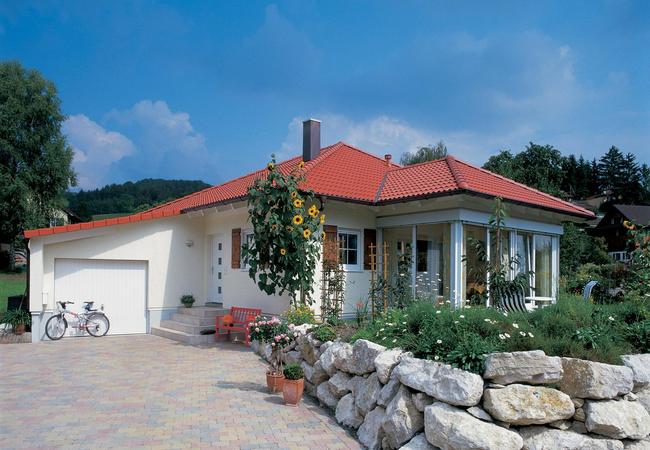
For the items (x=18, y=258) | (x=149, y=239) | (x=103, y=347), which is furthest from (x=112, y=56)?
(x=18, y=258)

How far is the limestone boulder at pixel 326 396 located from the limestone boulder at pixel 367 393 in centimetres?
68

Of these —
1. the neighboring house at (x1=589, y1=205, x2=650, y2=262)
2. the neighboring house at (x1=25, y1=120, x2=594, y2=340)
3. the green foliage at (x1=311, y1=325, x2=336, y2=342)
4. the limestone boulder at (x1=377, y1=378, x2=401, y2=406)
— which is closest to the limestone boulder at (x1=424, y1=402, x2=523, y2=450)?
the limestone boulder at (x1=377, y1=378, x2=401, y2=406)

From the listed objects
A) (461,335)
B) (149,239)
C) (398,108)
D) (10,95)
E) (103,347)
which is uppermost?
(10,95)

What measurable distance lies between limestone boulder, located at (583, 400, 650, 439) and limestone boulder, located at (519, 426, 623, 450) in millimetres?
90

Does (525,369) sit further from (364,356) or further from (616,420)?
(364,356)

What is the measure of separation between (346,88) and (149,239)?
23.1ft

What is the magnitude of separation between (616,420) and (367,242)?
808 cm

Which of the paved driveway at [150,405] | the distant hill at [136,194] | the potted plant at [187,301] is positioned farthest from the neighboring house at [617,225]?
the paved driveway at [150,405]

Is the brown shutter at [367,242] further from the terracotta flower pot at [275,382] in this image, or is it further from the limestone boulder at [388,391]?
the limestone boulder at [388,391]

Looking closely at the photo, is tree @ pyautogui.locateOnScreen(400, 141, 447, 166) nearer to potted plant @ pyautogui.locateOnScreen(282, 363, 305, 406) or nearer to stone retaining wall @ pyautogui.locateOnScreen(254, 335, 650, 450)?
potted plant @ pyautogui.locateOnScreen(282, 363, 305, 406)

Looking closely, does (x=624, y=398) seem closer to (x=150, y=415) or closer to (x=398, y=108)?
(x=150, y=415)

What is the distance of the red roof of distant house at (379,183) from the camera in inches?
452

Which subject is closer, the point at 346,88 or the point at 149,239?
the point at 346,88

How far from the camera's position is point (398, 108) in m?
11.4
